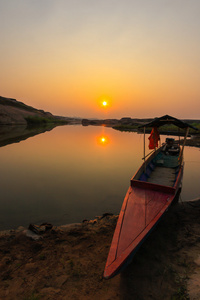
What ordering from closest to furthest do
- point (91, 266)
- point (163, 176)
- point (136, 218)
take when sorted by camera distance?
point (91, 266) → point (136, 218) → point (163, 176)

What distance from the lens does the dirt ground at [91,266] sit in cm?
371

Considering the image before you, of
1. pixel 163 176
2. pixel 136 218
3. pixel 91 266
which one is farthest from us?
pixel 163 176

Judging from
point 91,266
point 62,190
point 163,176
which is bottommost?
point 62,190

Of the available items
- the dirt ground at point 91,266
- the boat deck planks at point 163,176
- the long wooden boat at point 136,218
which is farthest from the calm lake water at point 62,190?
the long wooden boat at point 136,218

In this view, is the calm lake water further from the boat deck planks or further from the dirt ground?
the boat deck planks

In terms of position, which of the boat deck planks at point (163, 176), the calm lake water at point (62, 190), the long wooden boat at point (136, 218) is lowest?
the calm lake water at point (62, 190)

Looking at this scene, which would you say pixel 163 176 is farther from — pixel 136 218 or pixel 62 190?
pixel 62 190

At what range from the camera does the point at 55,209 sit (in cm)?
791

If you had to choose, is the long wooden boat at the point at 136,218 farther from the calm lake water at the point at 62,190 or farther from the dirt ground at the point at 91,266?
the calm lake water at the point at 62,190

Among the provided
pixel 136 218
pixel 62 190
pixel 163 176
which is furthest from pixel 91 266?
pixel 163 176

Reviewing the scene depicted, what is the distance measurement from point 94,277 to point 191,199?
306 inches

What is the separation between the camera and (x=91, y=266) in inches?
176

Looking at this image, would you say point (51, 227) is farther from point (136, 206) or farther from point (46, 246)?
point (136, 206)

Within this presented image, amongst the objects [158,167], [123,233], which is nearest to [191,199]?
[158,167]
